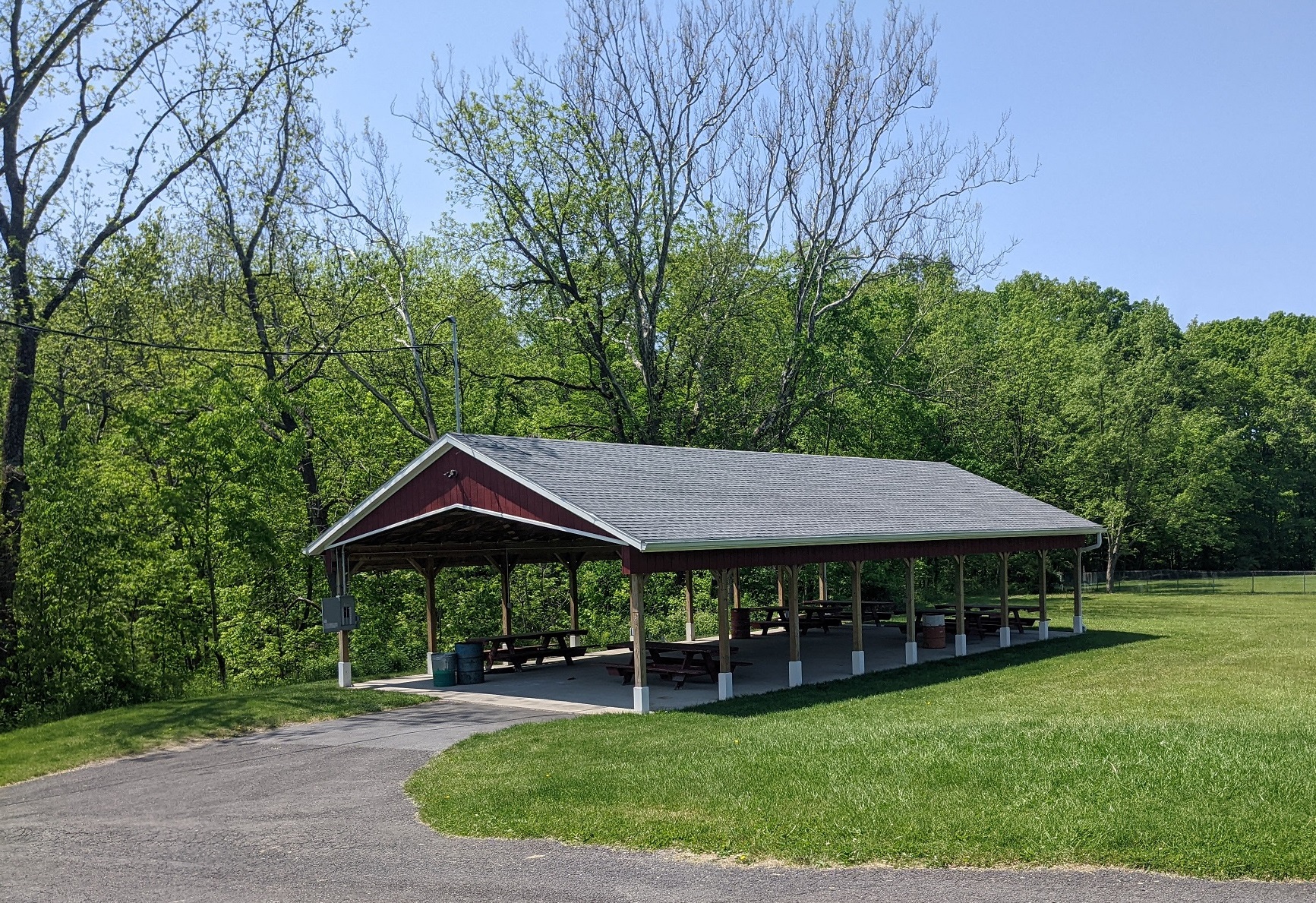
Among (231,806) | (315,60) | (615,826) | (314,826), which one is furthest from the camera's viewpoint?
(315,60)

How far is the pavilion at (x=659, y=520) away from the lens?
1515 cm

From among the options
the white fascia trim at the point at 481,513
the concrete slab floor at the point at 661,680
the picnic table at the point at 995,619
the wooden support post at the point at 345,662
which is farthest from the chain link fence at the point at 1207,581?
the white fascia trim at the point at 481,513

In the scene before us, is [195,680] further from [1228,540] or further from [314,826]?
[1228,540]

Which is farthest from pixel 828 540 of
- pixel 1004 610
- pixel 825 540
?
pixel 1004 610

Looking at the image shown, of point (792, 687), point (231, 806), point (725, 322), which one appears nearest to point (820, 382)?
point (725, 322)

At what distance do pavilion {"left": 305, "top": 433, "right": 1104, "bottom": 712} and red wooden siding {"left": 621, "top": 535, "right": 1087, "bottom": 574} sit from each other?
0.03 meters

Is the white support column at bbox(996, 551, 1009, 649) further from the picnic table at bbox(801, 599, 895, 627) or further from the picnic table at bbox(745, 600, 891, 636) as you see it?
the picnic table at bbox(745, 600, 891, 636)

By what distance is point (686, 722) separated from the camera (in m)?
13.9

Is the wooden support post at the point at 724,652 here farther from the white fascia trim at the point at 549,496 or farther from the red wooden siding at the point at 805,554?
the white fascia trim at the point at 549,496

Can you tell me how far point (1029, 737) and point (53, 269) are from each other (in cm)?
2413

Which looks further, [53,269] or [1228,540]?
[1228,540]

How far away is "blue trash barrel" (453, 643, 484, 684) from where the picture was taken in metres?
18.6

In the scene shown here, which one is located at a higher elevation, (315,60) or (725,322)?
(315,60)

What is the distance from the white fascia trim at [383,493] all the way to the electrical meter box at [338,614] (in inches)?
42.8
